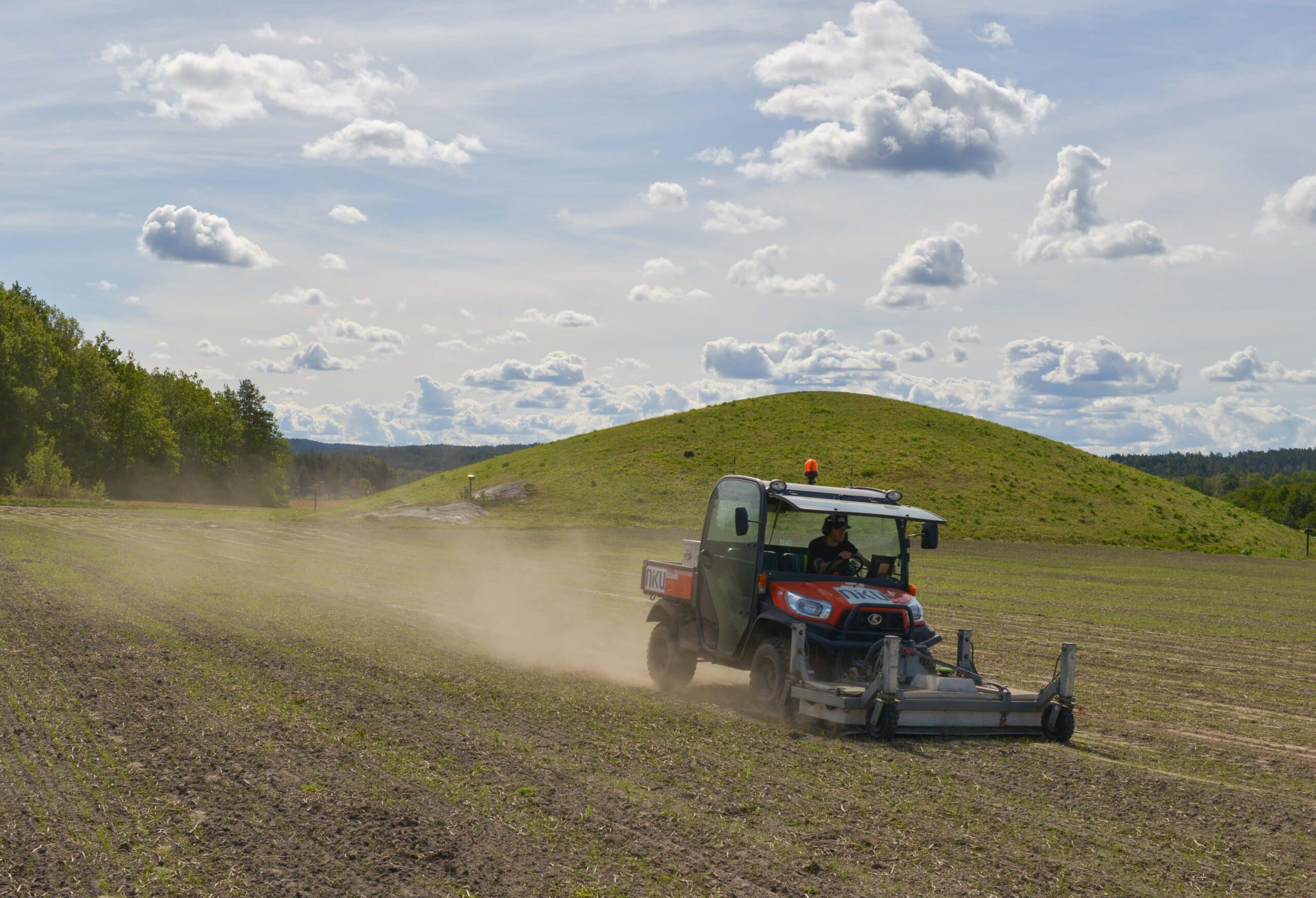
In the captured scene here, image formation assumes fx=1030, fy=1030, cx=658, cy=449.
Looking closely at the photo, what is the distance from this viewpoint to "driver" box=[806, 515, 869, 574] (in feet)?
41.5

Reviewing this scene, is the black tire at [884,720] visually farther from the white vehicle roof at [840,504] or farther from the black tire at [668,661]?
the black tire at [668,661]

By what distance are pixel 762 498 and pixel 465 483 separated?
230 feet

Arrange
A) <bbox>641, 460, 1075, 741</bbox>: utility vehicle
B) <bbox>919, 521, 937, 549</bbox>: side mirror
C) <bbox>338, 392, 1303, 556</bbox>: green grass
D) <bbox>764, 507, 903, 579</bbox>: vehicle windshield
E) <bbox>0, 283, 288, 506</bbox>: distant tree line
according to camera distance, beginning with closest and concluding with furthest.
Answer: <bbox>641, 460, 1075, 741</bbox>: utility vehicle < <bbox>919, 521, 937, 549</bbox>: side mirror < <bbox>764, 507, 903, 579</bbox>: vehicle windshield < <bbox>338, 392, 1303, 556</bbox>: green grass < <bbox>0, 283, 288, 506</bbox>: distant tree line

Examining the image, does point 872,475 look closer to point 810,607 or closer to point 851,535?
point 851,535

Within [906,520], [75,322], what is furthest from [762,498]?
[75,322]

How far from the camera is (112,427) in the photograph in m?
98.6

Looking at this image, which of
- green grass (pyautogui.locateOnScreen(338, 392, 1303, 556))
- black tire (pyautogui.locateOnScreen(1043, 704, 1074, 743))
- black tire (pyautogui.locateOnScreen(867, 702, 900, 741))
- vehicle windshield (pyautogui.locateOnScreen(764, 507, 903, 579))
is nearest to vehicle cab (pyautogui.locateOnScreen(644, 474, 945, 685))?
vehicle windshield (pyautogui.locateOnScreen(764, 507, 903, 579))

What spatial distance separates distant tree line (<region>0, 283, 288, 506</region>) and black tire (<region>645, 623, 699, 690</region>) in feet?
236

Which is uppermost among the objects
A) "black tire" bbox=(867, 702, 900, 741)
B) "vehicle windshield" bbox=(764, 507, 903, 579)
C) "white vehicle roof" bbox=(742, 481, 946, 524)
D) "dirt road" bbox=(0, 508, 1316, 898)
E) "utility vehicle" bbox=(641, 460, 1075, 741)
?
"white vehicle roof" bbox=(742, 481, 946, 524)

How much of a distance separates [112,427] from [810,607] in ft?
336

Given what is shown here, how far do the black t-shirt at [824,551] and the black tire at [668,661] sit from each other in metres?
2.11

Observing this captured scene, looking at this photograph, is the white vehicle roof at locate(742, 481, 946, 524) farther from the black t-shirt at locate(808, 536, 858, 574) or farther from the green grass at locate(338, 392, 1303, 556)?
the green grass at locate(338, 392, 1303, 556)

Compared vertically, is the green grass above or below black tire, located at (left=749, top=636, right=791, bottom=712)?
above

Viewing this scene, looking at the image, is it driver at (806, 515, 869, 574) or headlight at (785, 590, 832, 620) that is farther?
driver at (806, 515, 869, 574)
